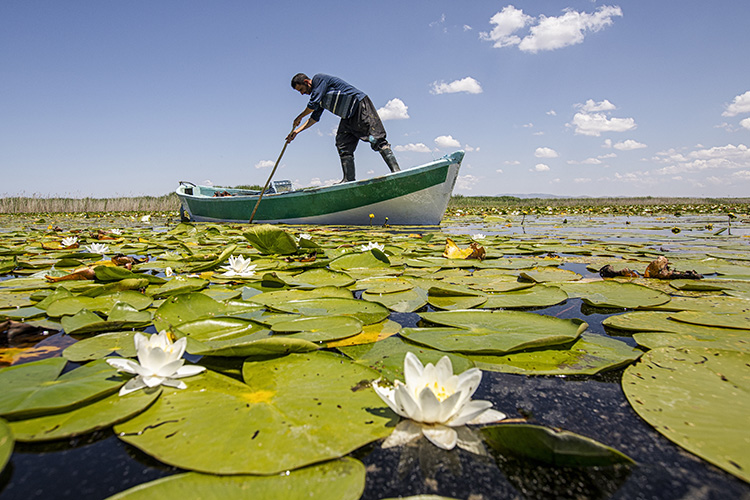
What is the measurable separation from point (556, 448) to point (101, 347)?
110 centimetres

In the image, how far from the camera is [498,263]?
7.90ft

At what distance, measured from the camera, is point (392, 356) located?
35.9 inches

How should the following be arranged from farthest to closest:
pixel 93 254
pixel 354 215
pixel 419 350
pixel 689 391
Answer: pixel 354 215 < pixel 93 254 < pixel 419 350 < pixel 689 391

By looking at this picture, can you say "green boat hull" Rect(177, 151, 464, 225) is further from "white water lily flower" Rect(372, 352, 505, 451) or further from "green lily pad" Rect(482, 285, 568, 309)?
"white water lily flower" Rect(372, 352, 505, 451)

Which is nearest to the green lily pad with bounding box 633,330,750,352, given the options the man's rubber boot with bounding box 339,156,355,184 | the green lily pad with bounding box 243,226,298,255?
the green lily pad with bounding box 243,226,298,255

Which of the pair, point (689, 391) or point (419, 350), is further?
point (419, 350)

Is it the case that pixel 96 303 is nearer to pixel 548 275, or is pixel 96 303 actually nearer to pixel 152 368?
pixel 152 368

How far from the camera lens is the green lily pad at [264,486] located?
464mm

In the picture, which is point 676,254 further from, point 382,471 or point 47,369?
point 47,369

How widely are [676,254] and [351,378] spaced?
9.73 feet

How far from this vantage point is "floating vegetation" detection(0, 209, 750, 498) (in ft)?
1.76

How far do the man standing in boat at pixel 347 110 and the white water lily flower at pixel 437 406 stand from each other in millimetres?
5433

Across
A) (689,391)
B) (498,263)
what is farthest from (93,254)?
(689,391)

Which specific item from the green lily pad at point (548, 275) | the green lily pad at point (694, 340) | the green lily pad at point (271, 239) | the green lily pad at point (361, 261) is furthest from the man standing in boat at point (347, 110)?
the green lily pad at point (694, 340)
